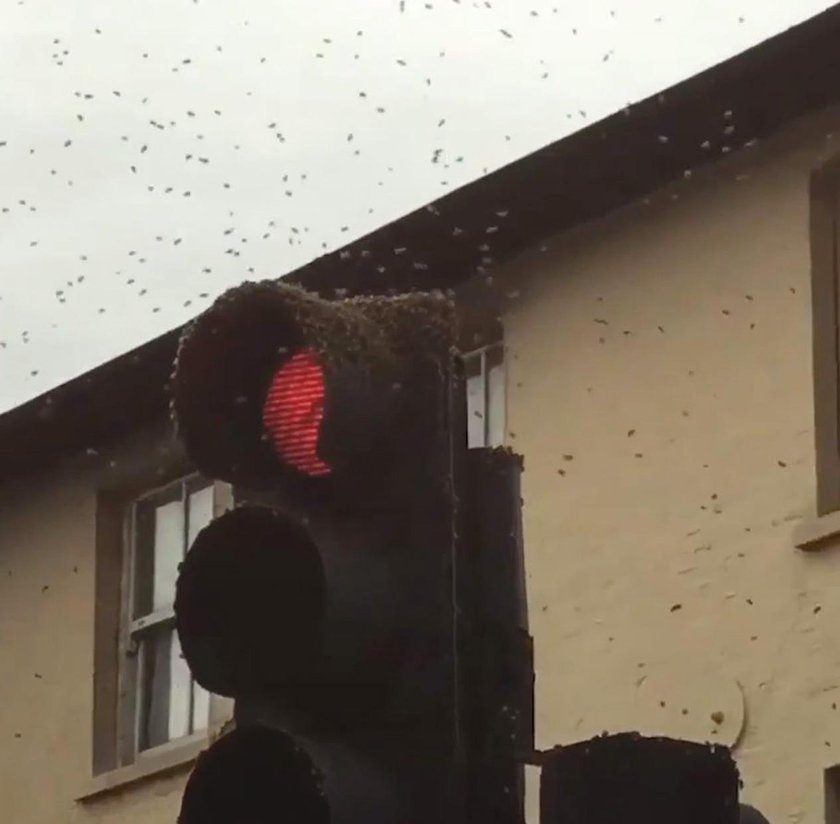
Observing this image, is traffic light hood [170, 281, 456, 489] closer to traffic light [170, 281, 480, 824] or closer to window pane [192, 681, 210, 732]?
traffic light [170, 281, 480, 824]

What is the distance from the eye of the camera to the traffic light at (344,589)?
2637mm

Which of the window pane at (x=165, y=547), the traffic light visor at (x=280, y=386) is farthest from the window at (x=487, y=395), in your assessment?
the traffic light visor at (x=280, y=386)

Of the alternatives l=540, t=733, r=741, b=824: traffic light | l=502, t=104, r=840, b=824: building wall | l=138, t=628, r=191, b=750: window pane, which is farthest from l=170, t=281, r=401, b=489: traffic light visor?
l=138, t=628, r=191, b=750: window pane

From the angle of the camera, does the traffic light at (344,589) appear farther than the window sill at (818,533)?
No

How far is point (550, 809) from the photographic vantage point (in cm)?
252

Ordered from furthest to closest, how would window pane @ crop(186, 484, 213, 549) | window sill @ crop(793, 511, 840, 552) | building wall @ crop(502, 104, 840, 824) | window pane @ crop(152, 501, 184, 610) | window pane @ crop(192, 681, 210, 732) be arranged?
window pane @ crop(152, 501, 184, 610) → window pane @ crop(186, 484, 213, 549) → window pane @ crop(192, 681, 210, 732) → building wall @ crop(502, 104, 840, 824) → window sill @ crop(793, 511, 840, 552)

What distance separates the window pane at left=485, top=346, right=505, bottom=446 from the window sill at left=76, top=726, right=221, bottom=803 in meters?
2.05

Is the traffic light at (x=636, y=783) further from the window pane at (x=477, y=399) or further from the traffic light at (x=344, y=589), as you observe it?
the window pane at (x=477, y=399)

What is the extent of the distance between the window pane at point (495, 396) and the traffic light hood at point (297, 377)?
252 inches

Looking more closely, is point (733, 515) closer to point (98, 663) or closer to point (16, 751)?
point (98, 663)

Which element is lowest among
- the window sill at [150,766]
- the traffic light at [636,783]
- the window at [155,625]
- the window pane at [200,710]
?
the traffic light at [636,783]

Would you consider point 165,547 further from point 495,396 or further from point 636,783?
point 636,783

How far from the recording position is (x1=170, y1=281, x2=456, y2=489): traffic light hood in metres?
2.67

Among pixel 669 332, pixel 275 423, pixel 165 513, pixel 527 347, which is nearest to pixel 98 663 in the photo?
pixel 165 513
